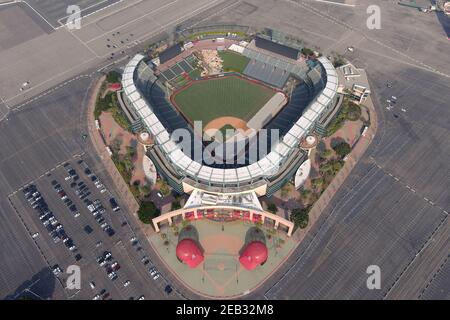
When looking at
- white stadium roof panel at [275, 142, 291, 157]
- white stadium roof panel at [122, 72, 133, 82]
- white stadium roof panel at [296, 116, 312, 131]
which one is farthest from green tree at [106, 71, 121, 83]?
white stadium roof panel at [296, 116, 312, 131]

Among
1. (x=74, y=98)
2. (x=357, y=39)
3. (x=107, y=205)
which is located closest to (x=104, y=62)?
(x=74, y=98)

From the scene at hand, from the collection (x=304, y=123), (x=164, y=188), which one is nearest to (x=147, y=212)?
(x=164, y=188)

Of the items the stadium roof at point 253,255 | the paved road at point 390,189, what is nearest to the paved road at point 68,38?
the paved road at point 390,189

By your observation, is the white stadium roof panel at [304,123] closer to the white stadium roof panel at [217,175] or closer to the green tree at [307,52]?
the white stadium roof panel at [217,175]

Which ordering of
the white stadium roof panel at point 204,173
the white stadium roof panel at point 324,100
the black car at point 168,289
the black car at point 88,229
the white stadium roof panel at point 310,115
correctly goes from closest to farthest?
the black car at point 168,289 < the white stadium roof panel at point 204,173 < the black car at point 88,229 < the white stadium roof panel at point 310,115 < the white stadium roof panel at point 324,100

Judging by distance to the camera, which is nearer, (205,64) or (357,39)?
(205,64)

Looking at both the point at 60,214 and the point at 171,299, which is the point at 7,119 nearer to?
the point at 60,214
